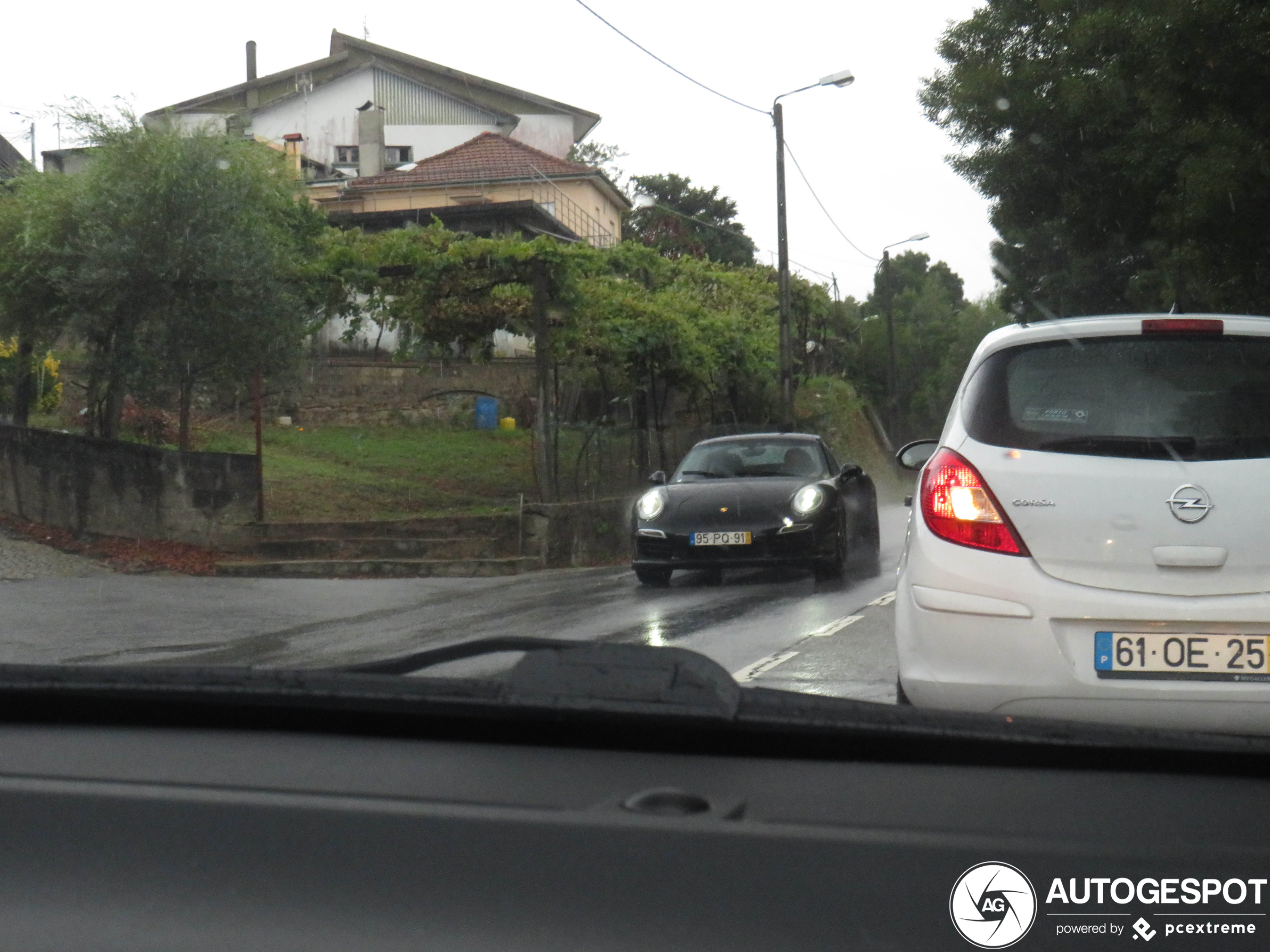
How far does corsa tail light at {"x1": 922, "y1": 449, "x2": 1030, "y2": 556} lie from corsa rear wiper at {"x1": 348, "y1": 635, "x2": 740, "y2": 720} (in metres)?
2.53

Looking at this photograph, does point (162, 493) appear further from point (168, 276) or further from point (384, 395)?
point (384, 395)

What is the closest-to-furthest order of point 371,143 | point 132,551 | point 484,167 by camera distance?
point 132,551 < point 484,167 < point 371,143

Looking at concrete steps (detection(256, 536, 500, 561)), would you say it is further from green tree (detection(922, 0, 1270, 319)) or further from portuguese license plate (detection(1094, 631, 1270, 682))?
portuguese license plate (detection(1094, 631, 1270, 682))

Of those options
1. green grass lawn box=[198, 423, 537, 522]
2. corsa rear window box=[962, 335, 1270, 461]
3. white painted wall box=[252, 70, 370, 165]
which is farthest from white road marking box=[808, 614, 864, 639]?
white painted wall box=[252, 70, 370, 165]

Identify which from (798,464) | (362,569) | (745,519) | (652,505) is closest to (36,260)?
(362,569)

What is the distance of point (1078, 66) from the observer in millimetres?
16203

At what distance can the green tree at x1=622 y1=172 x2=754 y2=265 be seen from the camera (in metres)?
53.2

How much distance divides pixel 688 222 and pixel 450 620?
53.3 meters

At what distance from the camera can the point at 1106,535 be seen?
13.3ft

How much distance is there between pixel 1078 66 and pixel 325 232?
452 inches

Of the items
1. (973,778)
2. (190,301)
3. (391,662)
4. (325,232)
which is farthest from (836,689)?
(325,232)

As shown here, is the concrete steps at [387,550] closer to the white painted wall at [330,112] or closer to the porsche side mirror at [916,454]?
the porsche side mirror at [916,454]

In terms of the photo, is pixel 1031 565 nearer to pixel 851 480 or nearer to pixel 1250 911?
pixel 1250 911

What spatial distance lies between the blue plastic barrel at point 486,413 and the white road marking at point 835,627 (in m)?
19.5
